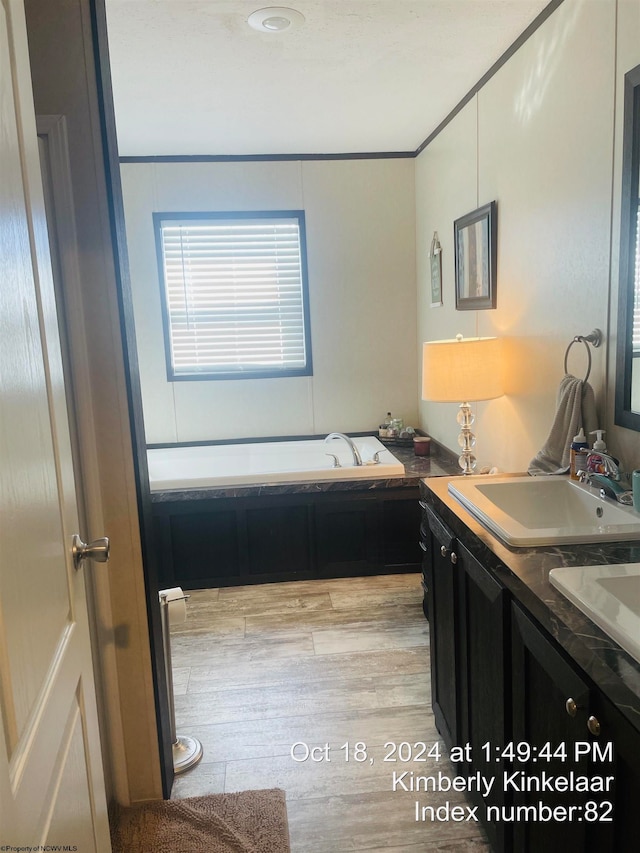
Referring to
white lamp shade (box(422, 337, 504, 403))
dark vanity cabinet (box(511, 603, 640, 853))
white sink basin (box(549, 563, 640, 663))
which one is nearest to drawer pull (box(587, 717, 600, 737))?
dark vanity cabinet (box(511, 603, 640, 853))

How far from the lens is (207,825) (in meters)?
1.84

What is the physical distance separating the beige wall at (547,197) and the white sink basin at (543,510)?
219mm

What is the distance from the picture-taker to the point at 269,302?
14.5 ft

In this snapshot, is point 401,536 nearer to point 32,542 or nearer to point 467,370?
point 467,370

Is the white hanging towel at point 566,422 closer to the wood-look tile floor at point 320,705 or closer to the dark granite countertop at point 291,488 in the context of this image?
the wood-look tile floor at point 320,705

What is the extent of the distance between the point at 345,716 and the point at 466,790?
1.88 ft

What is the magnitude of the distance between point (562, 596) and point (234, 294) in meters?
3.59

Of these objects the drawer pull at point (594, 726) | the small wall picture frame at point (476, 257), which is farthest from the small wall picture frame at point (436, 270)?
the drawer pull at point (594, 726)

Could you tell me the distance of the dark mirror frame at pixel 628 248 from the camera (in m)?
1.77

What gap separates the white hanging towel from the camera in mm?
2018

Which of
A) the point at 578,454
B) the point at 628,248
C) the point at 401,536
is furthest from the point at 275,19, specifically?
the point at 401,536

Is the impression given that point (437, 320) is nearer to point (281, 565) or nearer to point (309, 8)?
point (281, 565)

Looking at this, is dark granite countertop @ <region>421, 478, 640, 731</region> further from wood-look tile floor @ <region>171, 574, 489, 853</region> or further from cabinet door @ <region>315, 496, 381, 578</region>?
cabinet door @ <region>315, 496, 381, 578</region>

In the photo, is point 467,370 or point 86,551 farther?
point 467,370
